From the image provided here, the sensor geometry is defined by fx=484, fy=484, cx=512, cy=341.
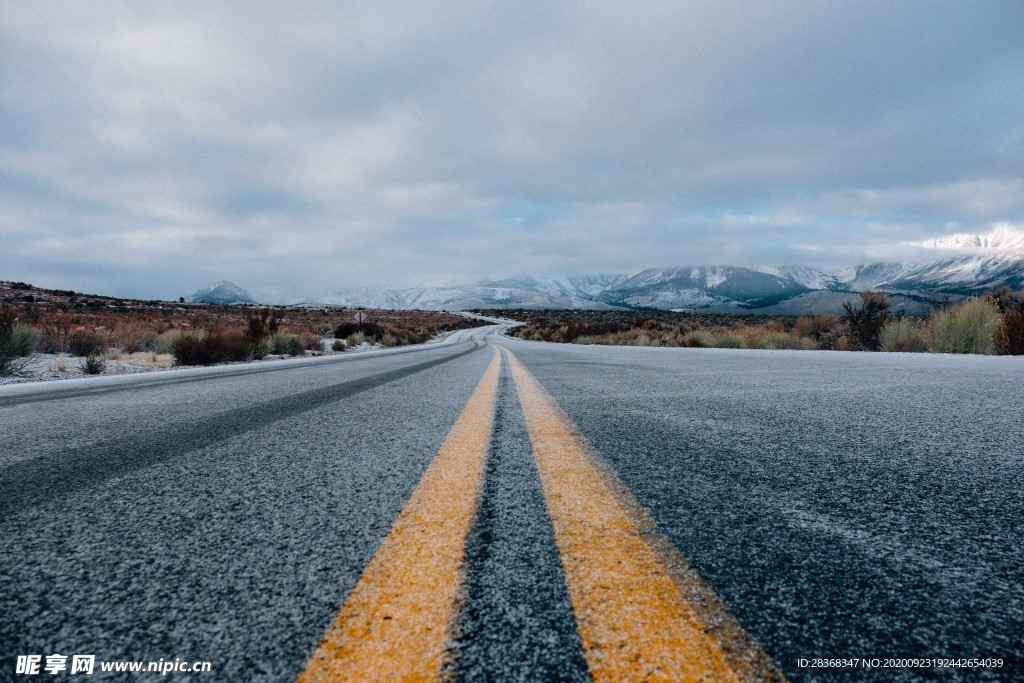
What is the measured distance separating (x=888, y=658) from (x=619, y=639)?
0.34 meters

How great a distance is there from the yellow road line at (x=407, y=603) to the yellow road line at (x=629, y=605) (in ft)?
0.65

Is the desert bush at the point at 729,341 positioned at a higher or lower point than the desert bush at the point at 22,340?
lower

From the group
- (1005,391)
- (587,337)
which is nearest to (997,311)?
(1005,391)

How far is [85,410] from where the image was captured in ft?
9.91

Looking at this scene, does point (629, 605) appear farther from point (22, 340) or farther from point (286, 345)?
point (286, 345)

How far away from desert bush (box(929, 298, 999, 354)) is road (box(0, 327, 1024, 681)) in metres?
8.11

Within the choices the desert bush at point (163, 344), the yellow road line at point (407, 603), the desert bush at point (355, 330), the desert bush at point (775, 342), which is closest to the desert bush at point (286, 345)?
the desert bush at point (163, 344)

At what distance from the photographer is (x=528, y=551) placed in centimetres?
91

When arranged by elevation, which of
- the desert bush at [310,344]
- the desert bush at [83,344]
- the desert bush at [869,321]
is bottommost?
the desert bush at [310,344]

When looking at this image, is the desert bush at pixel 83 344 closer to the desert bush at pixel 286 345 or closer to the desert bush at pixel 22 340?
the desert bush at pixel 22 340

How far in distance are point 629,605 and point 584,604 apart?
0.07 m

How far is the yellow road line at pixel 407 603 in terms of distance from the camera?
599 millimetres

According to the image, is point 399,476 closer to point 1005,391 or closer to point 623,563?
point 623,563

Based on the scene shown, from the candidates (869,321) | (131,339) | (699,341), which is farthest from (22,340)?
(869,321)
